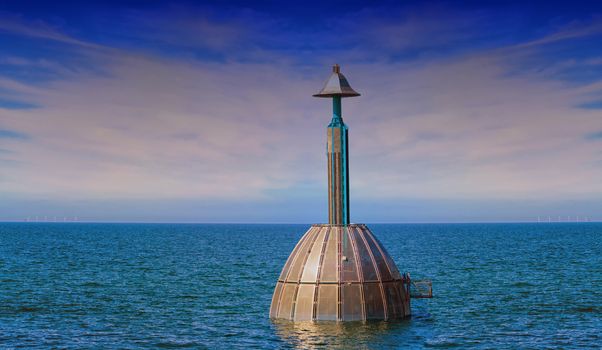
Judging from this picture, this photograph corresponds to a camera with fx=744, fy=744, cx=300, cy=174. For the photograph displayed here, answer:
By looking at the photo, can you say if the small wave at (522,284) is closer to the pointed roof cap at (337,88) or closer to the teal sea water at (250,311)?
the teal sea water at (250,311)

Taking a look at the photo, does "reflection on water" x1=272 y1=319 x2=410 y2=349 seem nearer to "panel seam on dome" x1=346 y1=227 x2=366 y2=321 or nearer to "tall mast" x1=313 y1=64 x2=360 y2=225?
"panel seam on dome" x1=346 y1=227 x2=366 y2=321

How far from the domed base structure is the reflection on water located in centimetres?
49

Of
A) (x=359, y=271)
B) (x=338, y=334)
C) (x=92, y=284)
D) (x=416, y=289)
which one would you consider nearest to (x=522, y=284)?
(x=416, y=289)

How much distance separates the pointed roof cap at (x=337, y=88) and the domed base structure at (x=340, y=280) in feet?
29.1

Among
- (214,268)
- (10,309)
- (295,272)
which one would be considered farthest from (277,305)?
(214,268)

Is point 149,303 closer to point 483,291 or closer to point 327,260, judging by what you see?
point 327,260

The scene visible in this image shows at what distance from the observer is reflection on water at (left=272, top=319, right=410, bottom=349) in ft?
136

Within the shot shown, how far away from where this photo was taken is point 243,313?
184 ft

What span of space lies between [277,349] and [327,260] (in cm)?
678

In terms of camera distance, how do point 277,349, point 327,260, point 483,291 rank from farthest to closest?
point 483,291
point 327,260
point 277,349

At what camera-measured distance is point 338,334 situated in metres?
42.8

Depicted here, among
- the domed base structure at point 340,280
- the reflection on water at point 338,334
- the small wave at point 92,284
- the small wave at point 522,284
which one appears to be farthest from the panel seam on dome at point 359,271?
the small wave at point 92,284

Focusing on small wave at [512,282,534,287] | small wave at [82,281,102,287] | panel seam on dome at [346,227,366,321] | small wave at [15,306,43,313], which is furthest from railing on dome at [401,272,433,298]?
small wave at [82,281,102,287]

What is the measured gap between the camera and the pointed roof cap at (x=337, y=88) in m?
49.4
